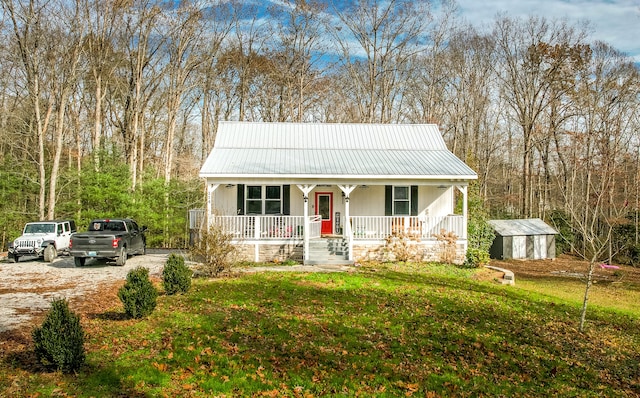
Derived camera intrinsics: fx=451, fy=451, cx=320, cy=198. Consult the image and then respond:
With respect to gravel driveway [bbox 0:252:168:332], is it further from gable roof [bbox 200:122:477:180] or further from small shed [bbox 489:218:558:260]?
small shed [bbox 489:218:558:260]

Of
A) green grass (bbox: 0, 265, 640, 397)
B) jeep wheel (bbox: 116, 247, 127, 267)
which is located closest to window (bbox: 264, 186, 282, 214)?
jeep wheel (bbox: 116, 247, 127, 267)

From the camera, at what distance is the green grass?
5.86 meters

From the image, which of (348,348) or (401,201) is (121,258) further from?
(348,348)

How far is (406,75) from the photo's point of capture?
34812mm

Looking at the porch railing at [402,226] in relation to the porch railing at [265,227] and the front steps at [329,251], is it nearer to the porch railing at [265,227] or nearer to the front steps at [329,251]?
the front steps at [329,251]

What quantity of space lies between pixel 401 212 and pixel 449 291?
25.0 ft

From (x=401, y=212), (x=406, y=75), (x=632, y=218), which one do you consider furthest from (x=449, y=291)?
(x=406, y=75)

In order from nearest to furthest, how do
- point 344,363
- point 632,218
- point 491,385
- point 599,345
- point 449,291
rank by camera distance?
point 491,385 < point 344,363 < point 599,345 < point 449,291 < point 632,218

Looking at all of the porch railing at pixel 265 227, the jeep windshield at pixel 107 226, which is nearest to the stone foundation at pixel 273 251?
the porch railing at pixel 265 227

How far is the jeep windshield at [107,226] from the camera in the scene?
17109mm

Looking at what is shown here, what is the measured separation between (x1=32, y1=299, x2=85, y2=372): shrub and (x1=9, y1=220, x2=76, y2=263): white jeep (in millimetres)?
12915

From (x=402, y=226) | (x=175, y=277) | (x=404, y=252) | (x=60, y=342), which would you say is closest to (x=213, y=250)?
(x=175, y=277)

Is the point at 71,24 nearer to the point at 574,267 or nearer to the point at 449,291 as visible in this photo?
the point at 449,291

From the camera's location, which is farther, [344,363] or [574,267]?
[574,267]
